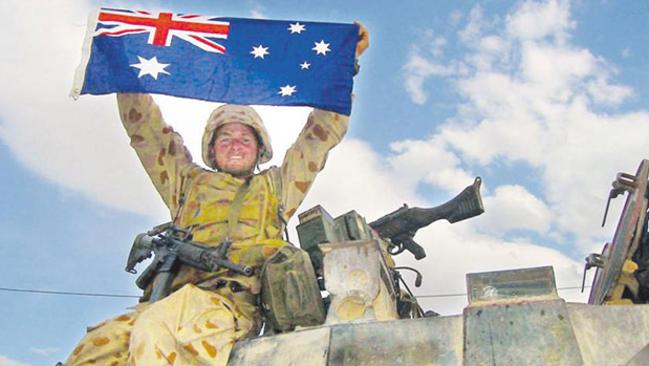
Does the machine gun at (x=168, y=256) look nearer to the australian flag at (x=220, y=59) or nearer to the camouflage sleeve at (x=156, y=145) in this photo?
the camouflage sleeve at (x=156, y=145)

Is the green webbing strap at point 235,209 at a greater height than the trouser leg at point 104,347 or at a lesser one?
greater

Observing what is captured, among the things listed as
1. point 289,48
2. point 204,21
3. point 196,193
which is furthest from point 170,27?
point 196,193

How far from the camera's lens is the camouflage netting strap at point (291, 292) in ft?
15.5

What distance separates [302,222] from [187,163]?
4.46ft

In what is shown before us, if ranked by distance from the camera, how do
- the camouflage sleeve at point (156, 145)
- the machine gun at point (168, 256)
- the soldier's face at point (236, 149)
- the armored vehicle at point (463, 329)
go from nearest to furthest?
the armored vehicle at point (463, 329) → the machine gun at point (168, 256) → the soldier's face at point (236, 149) → the camouflage sleeve at point (156, 145)

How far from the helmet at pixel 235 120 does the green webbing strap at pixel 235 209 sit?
1.99 feet

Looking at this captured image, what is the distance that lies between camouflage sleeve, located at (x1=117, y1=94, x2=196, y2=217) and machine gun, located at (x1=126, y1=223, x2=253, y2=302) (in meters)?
0.70

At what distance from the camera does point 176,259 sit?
5.17m

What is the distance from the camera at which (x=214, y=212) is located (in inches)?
219

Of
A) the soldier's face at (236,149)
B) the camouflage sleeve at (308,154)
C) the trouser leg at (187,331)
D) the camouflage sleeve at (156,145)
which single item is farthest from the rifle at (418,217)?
the trouser leg at (187,331)

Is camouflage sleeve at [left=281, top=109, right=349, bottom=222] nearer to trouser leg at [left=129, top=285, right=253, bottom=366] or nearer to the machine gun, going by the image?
the machine gun

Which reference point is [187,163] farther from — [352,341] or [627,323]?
[627,323]

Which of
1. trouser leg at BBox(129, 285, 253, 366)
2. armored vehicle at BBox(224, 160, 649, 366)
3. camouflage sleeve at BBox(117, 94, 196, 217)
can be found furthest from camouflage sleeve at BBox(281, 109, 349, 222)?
trouser leg at BBox(129, 285, 253, 366)

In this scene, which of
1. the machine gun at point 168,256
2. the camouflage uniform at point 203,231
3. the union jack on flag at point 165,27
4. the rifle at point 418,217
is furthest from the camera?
the rifle at point 418,217
